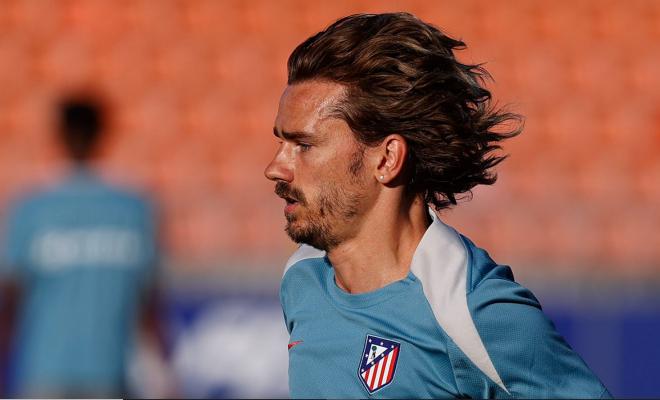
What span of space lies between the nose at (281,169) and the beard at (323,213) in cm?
2

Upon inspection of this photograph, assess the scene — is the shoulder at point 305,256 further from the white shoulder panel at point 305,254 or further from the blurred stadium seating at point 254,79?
the blurred stadium seating at point 254,79

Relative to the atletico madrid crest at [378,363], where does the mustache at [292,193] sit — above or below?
above

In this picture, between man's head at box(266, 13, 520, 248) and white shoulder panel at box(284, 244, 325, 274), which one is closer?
man's head at box(266, 13, 520, 248)

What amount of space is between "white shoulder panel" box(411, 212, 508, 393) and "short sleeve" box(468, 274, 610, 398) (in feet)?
0.06

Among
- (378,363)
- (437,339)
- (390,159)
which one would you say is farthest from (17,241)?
(437,339)

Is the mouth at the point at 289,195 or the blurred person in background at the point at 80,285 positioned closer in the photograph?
the mouth at the point at 289,195

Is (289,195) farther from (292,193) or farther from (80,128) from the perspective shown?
(80,128)

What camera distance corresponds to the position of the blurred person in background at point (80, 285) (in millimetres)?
4418

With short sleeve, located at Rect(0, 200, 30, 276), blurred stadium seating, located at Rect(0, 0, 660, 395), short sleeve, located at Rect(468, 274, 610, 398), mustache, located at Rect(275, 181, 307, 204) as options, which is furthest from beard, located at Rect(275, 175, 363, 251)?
blurred stadium seating, located at Rect(0, 0, 660, 395)

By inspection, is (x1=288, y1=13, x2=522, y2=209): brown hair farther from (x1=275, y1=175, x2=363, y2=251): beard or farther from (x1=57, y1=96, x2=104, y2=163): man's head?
(x1=57, y1=96, x2=104, y2=163): man's head

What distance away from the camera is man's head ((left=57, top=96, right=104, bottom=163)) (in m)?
4.61

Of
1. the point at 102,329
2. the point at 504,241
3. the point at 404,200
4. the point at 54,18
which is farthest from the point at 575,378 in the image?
the point at 54,18

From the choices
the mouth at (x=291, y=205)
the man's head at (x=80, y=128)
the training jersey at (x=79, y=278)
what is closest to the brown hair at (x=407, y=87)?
the mouth at (x=291, y=205)

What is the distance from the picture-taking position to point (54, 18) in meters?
8.55
